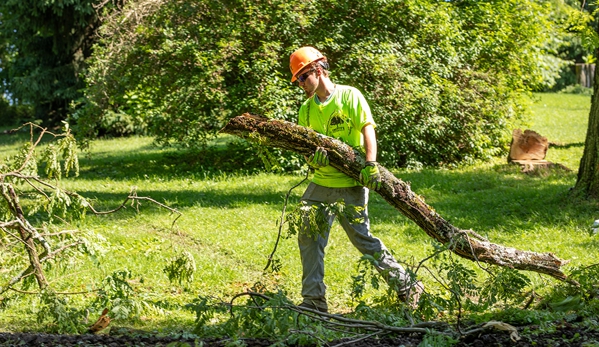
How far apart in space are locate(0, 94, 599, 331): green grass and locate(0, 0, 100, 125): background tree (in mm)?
7961

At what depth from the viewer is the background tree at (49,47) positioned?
21766 mm

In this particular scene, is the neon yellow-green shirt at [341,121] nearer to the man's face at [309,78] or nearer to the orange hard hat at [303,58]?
the man's face at [309,78]

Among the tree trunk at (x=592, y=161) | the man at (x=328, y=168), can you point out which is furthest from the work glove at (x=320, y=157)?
the tree trunk at (x=592, y=161)

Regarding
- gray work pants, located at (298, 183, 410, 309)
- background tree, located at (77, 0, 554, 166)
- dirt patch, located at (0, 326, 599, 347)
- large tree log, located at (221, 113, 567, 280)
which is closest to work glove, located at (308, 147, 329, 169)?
large tree log, located at (221, 113, 567, 280)

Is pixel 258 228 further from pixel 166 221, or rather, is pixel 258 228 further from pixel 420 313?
pixel 420 313

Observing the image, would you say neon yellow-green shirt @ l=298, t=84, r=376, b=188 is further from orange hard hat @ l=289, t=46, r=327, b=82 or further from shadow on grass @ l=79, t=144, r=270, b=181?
shadow on grass @ l=79, t=144, r=270, b=181

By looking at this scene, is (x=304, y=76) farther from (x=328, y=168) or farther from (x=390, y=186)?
(x=390, y=186)

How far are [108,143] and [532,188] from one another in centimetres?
1372

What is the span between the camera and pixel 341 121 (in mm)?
5891

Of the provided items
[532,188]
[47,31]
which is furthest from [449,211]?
[47,31]

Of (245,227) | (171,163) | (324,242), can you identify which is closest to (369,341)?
(324,242)

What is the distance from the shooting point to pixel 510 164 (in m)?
14.1

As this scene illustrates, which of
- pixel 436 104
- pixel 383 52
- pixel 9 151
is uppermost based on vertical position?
pixel 383 52

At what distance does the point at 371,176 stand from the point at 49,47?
21.7 meters
